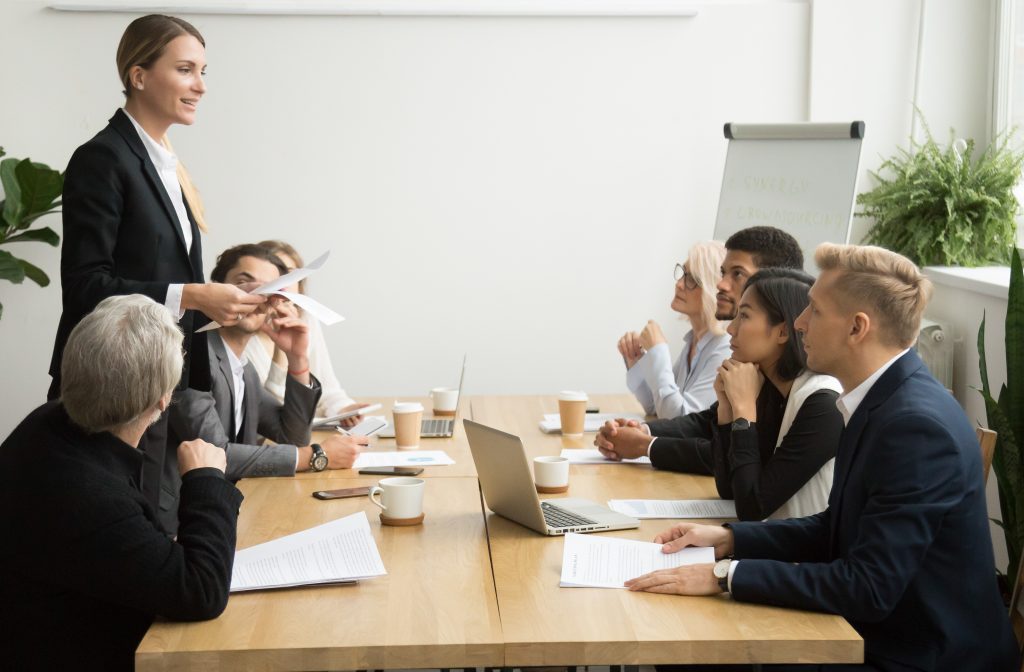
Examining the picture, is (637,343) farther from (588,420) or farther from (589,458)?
(589,458)

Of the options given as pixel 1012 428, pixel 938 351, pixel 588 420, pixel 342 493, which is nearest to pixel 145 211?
pixel 342 493

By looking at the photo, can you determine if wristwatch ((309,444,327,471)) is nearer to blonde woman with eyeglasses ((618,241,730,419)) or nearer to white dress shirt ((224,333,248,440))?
white dress shirt ((224,333,248,440))

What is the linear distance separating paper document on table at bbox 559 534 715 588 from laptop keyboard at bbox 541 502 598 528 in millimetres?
70

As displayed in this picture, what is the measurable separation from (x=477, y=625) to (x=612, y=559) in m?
0.37

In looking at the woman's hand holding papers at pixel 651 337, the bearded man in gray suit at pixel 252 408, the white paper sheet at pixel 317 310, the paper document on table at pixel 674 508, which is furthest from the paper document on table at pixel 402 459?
the woman's hand holding papers at pixel 651 337

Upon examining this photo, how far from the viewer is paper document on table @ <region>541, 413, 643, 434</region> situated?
319 centimetres

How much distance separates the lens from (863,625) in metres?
1.87

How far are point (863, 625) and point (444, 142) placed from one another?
3.66m

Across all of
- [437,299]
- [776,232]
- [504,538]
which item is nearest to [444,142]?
[437,299]

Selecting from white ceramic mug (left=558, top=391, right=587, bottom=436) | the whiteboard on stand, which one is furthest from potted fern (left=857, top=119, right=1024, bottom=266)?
white ceramic mug (left=558, top=391, right=587, bottom=436)

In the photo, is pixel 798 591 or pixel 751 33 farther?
pixel 751 33

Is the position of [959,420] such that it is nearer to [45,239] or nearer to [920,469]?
[920,469]

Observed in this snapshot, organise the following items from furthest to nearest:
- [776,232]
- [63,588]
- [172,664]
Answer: [776,232]
[63,588]
[172,664]

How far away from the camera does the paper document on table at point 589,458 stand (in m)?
2.75
